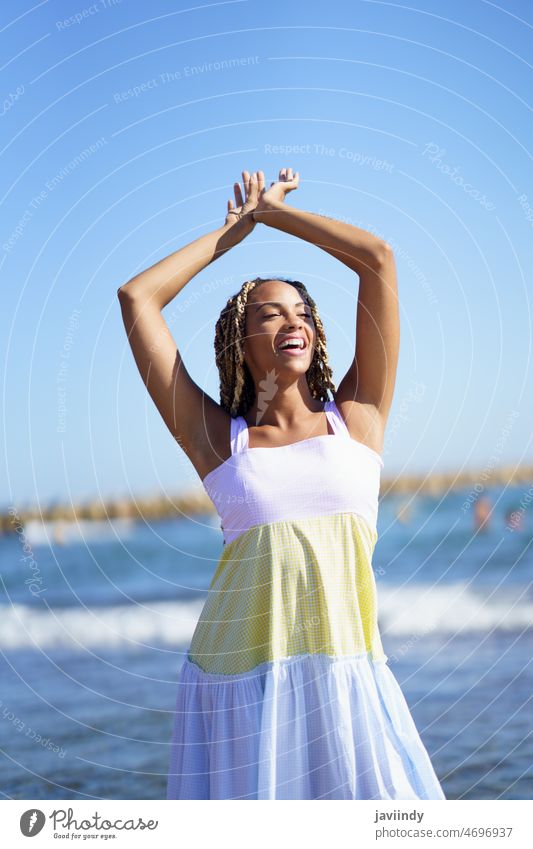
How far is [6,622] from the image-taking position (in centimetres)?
1292

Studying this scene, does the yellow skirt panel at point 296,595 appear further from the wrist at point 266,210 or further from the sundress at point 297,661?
the wrist at point 266,210

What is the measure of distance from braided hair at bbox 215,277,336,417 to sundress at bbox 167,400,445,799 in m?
0.37

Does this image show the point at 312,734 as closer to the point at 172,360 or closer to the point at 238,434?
the point at 238,434

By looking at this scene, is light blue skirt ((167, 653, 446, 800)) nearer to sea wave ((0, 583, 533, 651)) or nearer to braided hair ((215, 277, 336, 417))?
braided hair ((215, 277, 336, 417))

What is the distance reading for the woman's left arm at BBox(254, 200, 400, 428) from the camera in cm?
352

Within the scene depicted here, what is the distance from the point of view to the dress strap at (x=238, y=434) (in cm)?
346

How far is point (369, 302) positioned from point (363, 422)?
40cm

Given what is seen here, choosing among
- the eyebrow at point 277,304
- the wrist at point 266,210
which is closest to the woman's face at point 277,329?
the eyebrow at point 277,304

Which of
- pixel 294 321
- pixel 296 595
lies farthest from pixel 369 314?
pixel 296 595

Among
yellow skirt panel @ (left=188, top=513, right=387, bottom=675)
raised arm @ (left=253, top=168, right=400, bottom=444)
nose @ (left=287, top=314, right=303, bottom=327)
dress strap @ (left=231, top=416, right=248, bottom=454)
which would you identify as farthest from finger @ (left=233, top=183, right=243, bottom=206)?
yellow skirt panel @ (left=188, top=513, right=387, bottom=675)

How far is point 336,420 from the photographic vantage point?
11.5ft
